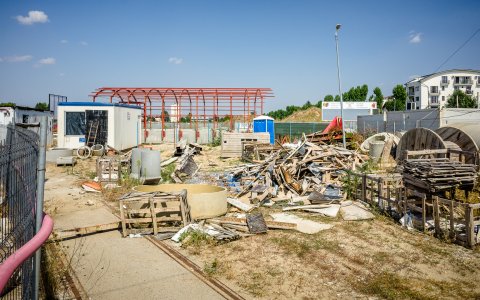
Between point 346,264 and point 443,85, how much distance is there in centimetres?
9260

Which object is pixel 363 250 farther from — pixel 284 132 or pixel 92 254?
pixel 284 132

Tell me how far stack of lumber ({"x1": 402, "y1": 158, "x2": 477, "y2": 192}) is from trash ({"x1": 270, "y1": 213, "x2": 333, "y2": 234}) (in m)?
2.72

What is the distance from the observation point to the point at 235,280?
584 centimetres

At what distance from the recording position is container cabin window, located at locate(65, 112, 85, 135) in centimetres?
2305

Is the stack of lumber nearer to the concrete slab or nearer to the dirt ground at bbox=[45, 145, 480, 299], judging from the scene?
the dirt ground at bbox=[45, 145, 480, 299]

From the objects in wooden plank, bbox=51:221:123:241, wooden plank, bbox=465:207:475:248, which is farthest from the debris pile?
wooden plank, bbox=51:221:123:241

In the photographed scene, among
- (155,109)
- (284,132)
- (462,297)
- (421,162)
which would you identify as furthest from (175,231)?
(284,132)

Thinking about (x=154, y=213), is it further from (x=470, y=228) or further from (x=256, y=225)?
(x=470, y=228)

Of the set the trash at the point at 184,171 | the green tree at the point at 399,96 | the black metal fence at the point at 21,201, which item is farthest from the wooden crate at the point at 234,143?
the green tree at the point at 399,96

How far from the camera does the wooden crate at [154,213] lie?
8.13 m

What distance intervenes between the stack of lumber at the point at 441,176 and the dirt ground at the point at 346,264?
55.6 inches

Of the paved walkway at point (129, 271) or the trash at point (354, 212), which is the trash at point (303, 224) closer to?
the trash at point (354, 212)

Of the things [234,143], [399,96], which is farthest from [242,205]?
[399,96]

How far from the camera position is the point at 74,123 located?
23109mm
